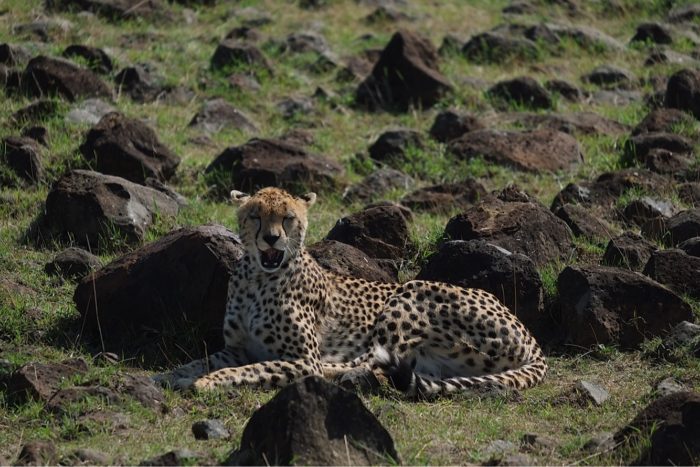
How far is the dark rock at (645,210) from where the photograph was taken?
37.0 ft

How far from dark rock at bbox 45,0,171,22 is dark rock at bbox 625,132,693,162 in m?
6.53

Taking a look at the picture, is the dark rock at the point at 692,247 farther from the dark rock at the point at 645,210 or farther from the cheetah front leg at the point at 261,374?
the cheetah front leg at the point at 261,374

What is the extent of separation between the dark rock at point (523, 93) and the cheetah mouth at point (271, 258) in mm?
6803

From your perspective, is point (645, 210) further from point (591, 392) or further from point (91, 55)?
point (91, 55)

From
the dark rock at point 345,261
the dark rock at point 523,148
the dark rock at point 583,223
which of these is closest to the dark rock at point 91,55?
the dark rock at point 523,148

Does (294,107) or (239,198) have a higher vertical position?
(239,198)

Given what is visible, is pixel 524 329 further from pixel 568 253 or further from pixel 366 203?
pixel 366 203

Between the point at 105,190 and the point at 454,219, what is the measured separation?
2772 mm

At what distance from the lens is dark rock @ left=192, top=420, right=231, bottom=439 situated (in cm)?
706

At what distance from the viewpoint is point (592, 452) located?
6910 millimetres

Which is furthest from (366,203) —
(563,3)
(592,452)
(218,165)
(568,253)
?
(563,3)

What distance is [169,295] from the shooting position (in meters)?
9.01

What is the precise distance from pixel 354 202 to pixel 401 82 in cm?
305

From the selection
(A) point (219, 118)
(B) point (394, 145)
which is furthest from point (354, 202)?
(A) point (219, 118)
